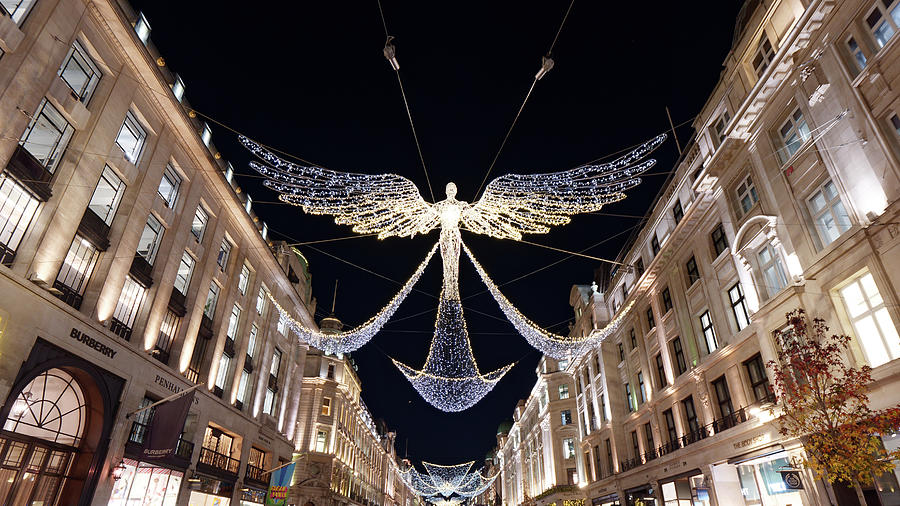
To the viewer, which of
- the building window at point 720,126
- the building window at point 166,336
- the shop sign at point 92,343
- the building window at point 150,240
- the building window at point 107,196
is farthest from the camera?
the building window at point 720,126

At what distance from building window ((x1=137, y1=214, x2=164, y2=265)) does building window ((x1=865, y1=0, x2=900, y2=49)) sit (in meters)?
25.1

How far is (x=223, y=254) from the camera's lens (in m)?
26.0

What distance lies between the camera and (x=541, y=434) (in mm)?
51906

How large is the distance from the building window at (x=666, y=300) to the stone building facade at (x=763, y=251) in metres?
0.13

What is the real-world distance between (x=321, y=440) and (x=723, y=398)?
34607 millimetres

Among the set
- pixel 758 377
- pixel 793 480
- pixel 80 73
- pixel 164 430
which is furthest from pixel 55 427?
pixel 758 377

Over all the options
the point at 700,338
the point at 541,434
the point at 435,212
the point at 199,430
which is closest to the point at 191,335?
the point at 199,430

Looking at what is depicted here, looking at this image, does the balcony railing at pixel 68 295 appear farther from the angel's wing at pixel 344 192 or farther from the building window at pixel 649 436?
the building window at pixel 649 436

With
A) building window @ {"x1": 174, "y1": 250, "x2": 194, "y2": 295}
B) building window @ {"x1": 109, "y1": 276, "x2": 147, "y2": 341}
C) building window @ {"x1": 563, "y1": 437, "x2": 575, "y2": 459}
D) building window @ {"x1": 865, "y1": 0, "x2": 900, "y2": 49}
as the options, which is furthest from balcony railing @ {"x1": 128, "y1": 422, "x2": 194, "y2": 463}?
building window @ {"x1": 563, "y1": 437, "x2": 575, "y2": 459}

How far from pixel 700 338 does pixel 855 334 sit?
31.1 feet

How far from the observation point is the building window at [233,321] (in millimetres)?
25922

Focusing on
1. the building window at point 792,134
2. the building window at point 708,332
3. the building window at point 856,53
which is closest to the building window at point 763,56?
the building window at point 792,134

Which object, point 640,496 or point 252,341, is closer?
point 640,496

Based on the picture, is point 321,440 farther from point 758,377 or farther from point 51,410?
point 758,377
